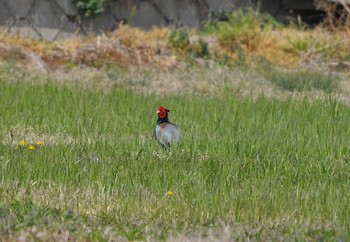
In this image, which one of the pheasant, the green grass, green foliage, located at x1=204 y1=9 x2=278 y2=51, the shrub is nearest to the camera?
the green grass

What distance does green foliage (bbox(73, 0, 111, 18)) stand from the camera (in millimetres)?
13078

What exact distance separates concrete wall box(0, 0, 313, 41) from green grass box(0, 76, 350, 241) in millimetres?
4075

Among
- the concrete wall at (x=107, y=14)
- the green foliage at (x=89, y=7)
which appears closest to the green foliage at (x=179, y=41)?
the concrete wall at (x=107, y=14)

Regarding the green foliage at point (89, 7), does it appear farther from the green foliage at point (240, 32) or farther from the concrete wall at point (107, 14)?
the green foliage at point (240, 32)

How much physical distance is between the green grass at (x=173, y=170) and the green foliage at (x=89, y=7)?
167 inches

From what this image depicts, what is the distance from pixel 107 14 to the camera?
13.6 m

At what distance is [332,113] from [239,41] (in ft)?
16.4

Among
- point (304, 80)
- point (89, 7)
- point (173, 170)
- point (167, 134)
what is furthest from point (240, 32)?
point (173, 170)

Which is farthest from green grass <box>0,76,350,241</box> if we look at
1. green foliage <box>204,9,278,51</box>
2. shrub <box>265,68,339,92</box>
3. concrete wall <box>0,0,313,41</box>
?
green foliage <box>204,9,278,51</box>

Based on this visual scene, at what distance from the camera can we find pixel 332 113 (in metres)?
8.45

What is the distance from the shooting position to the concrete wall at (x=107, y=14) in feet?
42.3

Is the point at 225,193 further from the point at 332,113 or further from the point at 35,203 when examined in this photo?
the point at 332,113

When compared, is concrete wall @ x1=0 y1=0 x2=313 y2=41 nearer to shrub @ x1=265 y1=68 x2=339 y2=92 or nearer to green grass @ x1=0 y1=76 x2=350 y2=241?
shrub @ x1=265 y1=68 x2=339 y2=92

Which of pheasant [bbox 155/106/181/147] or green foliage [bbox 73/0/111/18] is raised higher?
pheasant [bbox 155/106/181/147]
